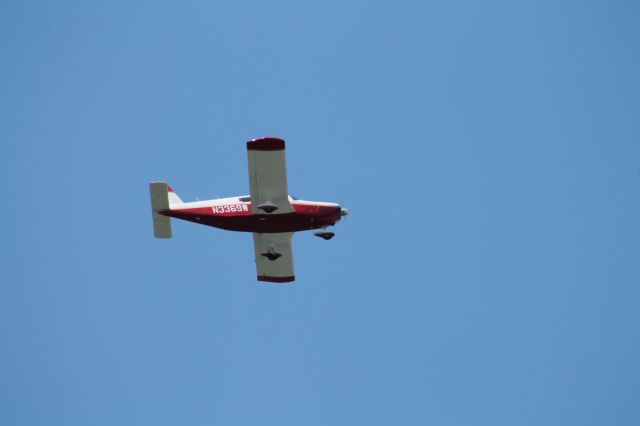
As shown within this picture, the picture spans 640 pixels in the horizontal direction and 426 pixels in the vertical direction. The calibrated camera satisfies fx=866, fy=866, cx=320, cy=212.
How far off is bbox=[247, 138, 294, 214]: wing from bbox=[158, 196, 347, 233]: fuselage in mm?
340

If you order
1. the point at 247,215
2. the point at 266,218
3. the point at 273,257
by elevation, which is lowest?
the point at 273,257

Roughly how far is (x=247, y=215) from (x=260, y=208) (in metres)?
0.78

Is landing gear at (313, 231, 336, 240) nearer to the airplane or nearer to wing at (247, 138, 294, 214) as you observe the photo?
the airplane

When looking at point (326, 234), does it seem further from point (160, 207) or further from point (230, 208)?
point (160, 207)

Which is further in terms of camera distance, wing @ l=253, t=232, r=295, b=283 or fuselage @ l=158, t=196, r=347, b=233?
wing @ l=253, t=232, r=295, b=283

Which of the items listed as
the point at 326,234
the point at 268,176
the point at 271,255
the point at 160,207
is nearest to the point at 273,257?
the point at 271,255

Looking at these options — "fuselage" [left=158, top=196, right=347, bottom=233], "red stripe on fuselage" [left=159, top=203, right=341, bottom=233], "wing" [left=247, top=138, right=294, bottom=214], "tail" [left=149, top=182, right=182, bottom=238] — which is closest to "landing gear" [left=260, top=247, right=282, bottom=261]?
"red stripe on fuselage" [left=159, top=203, right=341, bottom=233]

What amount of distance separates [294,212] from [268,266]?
152 inches

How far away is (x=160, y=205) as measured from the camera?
29781mm

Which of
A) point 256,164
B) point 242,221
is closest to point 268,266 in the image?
point 242,221

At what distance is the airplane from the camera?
28.5m

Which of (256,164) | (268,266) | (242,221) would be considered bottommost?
(268,266)

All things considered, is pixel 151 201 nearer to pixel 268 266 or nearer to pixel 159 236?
pixel 159 236

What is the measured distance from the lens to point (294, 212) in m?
29.9
